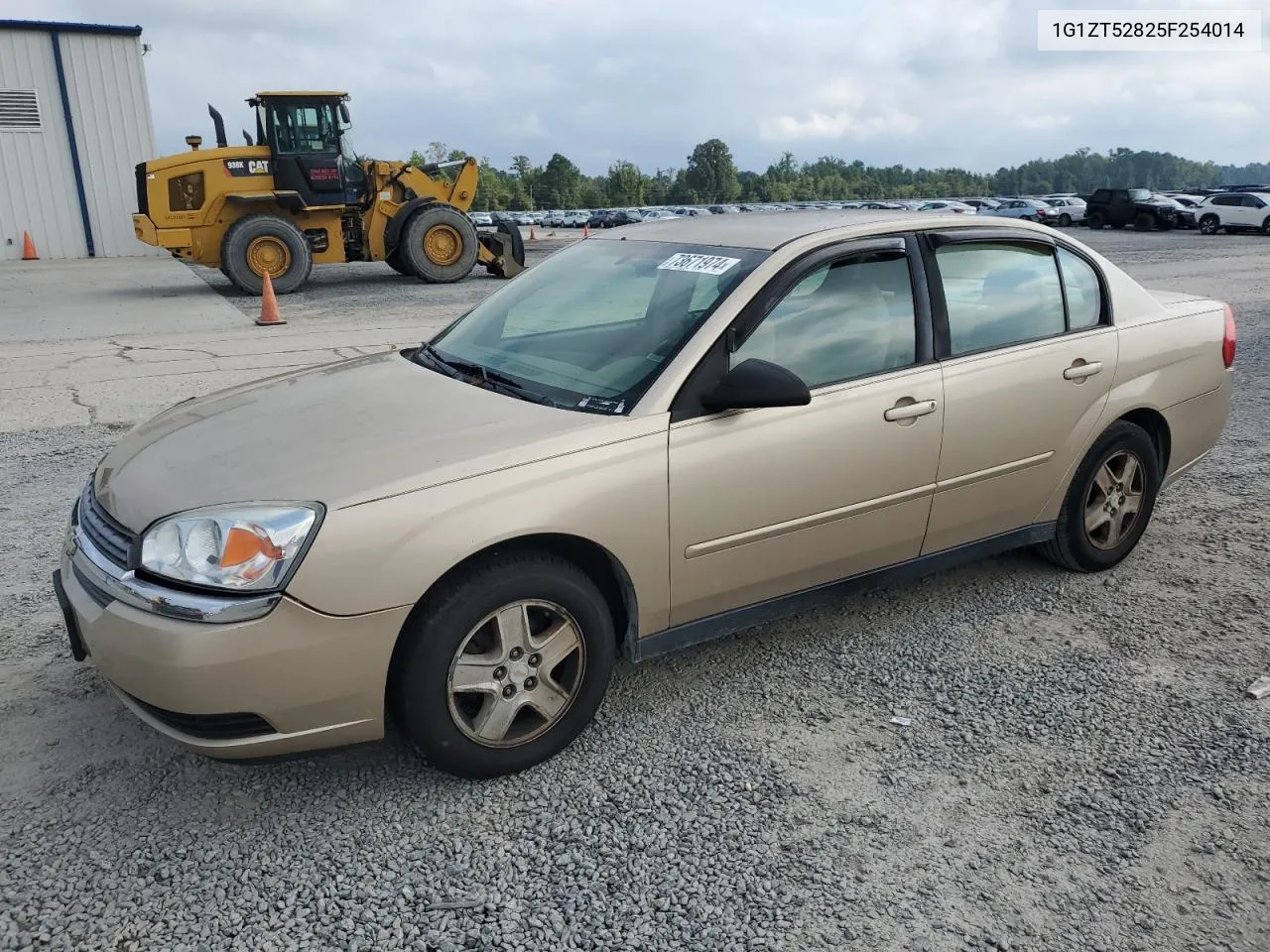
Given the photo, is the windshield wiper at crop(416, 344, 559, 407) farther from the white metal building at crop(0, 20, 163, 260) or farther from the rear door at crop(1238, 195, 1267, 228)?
the rear door at crop(1238, 195, 1267, 228)

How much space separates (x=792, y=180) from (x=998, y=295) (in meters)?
111

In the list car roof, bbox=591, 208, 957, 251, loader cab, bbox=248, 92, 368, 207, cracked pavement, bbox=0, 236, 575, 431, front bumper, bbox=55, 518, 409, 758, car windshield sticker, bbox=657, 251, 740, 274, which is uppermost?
loader cab, bbox=248, 92, 368, 207

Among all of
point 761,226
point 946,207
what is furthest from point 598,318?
point 946,207

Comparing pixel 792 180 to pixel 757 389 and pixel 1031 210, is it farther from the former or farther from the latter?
pixel 757 389

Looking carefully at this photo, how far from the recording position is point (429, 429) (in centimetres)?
284

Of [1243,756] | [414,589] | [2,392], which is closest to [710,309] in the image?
[414,589]

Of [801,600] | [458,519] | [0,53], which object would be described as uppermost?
[0,53]

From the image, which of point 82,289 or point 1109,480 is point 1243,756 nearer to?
point 1109,480

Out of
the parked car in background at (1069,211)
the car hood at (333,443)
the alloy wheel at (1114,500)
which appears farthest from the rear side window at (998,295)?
the parked car in background at (1069,211)

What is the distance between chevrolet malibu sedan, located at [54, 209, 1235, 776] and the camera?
8.11ft

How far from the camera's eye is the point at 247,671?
7.84ft

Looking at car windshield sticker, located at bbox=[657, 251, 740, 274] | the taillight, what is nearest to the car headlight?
car windshield sticker, located at bbox=[657, 251, 740, 274]

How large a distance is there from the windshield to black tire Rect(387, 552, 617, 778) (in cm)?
56

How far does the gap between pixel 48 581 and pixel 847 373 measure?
3380 mm
